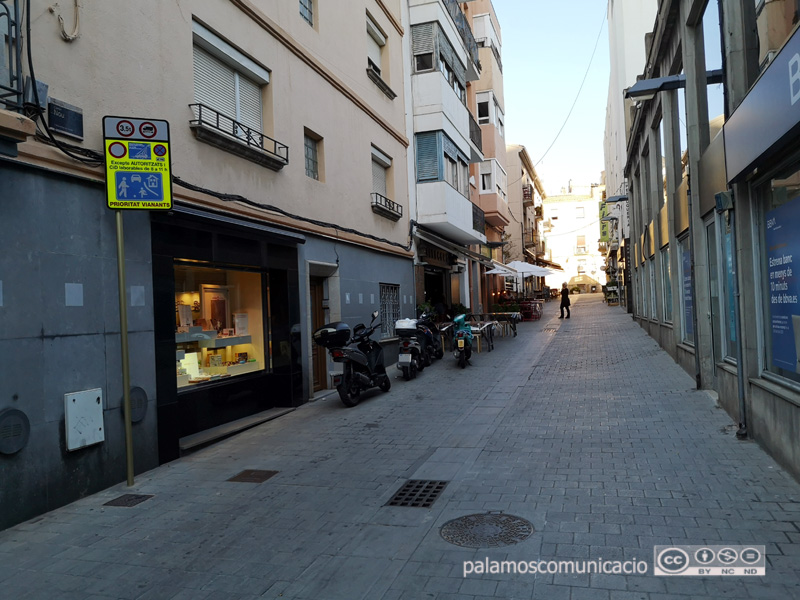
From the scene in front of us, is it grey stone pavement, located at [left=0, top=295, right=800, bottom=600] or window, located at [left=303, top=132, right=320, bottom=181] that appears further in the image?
window, located at [left=303, top=132, right=320, bottom=181]

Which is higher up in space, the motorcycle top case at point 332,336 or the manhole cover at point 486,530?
the motorcycle top case at point 332,336

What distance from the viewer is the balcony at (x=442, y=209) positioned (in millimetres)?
16953

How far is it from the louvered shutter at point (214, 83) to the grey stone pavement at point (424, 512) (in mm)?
4612

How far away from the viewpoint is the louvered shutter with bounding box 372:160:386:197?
47.9 ft

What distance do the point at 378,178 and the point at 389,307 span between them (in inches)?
126

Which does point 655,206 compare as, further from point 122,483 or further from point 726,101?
point 122,483

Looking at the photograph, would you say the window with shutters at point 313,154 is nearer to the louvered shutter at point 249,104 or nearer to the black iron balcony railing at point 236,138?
the black iron balcony railing at point 236,138

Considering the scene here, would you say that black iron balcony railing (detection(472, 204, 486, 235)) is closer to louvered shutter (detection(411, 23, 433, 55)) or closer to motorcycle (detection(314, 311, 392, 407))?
louvered shutter (detection(411, 23, 433, 55))

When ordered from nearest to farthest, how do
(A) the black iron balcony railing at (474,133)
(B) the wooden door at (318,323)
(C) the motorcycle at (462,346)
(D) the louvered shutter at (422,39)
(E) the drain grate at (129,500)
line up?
1. (E) the drain grate at (129,500)
2. (B) the wooden door at (318,323)
3. (C) the motorcycle at (462,346)
4. (D) the louvered shutter at (422,39)
5. (A) the black iron balcony railing at (474,133)

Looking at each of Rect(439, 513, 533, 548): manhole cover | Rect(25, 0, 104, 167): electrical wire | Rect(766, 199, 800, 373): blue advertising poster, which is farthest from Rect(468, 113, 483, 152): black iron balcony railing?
Rect(439, 513, 533, 548): manhole cover

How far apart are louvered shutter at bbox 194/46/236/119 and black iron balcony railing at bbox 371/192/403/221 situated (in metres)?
5.42

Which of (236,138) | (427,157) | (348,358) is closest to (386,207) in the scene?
(427,157)

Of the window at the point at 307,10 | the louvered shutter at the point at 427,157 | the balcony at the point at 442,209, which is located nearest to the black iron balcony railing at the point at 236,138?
the window at the point at 307,10

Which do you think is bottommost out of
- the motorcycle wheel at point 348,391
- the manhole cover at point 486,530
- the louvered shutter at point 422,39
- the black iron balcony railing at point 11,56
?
the manhole cover at point 486,530
